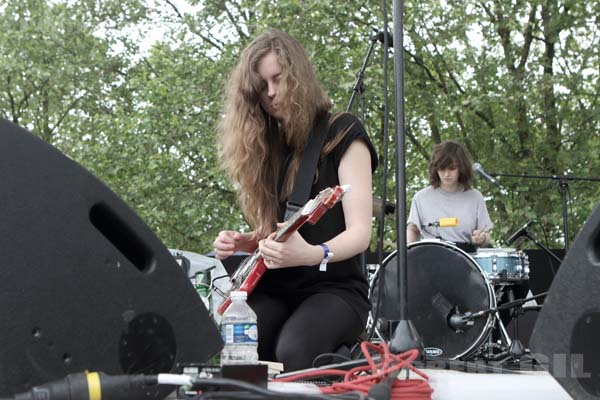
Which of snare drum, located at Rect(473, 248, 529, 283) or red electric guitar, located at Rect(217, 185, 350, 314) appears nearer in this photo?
red electric guitar, located at Rect(217, 185, 350, 314)

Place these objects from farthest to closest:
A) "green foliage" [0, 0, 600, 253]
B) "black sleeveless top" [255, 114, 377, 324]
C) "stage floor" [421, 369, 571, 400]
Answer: "green foliage" [0, 0, 600, 253] < "black sleeveless top" [255, 114, 377, 324] < "stage floor" [421, 369, 571, 400]

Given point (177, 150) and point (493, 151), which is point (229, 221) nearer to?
point (177, 150)

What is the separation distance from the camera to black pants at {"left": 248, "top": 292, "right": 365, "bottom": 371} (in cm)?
249

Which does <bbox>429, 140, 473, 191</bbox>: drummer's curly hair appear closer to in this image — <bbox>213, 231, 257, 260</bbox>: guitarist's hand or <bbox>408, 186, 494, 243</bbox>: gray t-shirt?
<bbox>408, 186, 494, 243</bbox>: gray t-shirt

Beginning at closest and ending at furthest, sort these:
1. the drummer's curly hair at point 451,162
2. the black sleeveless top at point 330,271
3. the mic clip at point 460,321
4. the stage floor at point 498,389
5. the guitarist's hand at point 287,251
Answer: the stage floor at point 498,389
the guitarist's hand at point 287,251
the black sleeveless top at point 330,271
the mic clip at point 460,321
the drummer's curly hair at point 451,162

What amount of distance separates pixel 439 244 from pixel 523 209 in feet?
19.4

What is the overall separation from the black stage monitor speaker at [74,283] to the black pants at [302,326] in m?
1.06

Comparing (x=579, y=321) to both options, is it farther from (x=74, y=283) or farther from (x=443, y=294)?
(x=443, y=294)

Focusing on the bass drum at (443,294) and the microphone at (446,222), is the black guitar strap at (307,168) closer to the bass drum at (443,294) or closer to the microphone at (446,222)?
the bass drum at (443,294)

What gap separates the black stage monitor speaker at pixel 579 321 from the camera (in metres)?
1.37

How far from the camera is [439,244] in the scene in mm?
5430

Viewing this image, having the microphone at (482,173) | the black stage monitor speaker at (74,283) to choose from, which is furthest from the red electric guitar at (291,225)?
the microphone at (482,173)

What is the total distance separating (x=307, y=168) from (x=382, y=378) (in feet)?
4.25

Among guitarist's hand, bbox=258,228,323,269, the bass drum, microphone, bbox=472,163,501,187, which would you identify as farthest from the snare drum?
guitarist's hand, bbox=258,228,323,269
